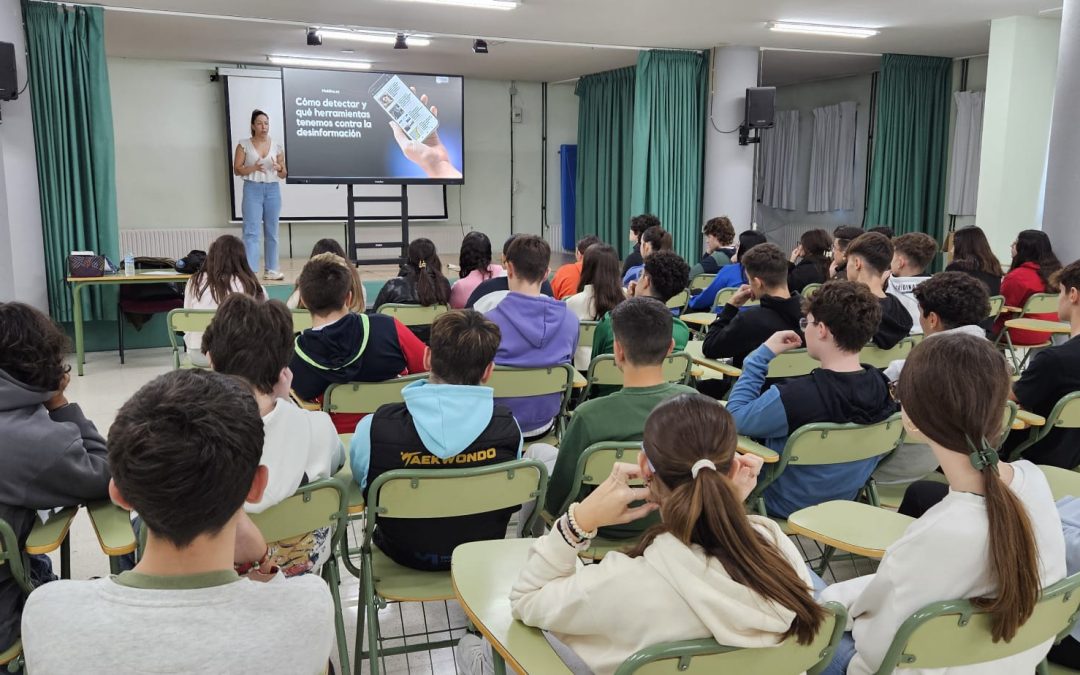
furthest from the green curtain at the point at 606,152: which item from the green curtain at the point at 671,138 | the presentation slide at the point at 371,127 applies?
the presentation slide at the point at 371,127

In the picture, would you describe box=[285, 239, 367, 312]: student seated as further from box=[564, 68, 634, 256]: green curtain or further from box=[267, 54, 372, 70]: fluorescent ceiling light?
box=[564, 68, 634, 256]: green curtain

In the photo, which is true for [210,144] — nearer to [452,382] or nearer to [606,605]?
[452,382]

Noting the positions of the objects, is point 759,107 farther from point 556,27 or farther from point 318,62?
point 318,62

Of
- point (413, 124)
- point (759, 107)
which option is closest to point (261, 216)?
point (413, 124)

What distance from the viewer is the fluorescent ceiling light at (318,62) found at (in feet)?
32.2

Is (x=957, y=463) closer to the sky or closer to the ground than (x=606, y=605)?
closer to the sky

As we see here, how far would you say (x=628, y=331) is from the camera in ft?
7.59

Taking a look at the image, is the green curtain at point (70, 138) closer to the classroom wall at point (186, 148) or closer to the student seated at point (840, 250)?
the classroom wall at point (186, 148)

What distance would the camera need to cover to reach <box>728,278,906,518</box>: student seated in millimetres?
2408

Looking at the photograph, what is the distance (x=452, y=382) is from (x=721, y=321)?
1.84 m

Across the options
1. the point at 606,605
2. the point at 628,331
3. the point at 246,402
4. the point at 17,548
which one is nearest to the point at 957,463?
the point at 606,605

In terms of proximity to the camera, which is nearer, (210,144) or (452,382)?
(452,382)

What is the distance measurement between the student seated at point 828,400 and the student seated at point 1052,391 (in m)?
0.74

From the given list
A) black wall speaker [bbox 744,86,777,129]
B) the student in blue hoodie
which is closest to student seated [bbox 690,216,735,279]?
black wall speaker [bbox 744,86,777,129]
